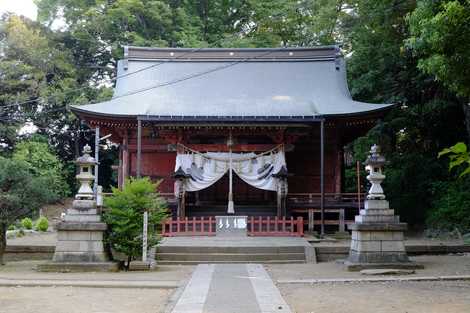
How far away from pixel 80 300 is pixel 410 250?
9402mm

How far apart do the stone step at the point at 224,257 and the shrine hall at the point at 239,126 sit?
3.57m

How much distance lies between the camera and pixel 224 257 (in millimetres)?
13047

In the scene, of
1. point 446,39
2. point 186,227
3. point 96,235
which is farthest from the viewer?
point 186,227

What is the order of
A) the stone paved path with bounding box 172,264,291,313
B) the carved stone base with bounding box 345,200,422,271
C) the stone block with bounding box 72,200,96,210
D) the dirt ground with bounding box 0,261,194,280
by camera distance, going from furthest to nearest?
1. the stone block with bounding box 72,200,96,210
2. the carved stone base with bounding box 345,200,422,271
3. the dirt ground with bounding box 0,261,194,280
4. the stone paved path with bounding box 172,264,291,313

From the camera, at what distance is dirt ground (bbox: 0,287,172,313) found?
22.5ft

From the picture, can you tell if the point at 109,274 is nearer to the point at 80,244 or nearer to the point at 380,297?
the point at 80,244

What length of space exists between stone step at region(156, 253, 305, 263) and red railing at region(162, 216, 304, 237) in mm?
2986

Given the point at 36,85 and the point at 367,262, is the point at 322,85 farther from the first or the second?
the point at 36,85

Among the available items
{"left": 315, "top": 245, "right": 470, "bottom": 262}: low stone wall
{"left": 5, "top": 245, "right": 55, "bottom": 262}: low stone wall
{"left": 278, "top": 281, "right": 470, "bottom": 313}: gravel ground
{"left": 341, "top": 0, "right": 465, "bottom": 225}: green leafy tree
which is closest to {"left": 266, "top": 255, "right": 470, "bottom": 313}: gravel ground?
{"left": 278, "top": 281, "right": 470, "bottom": 313}: gravel ground

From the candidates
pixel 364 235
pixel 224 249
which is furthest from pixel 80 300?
pixel 364 235

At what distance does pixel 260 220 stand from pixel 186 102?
20.3 ft

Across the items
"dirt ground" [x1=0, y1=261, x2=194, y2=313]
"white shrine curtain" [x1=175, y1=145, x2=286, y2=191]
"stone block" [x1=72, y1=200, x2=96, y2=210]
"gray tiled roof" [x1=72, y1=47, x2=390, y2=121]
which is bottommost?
"dirt ground" [x1=0, y1=261, x2=194, y2=313]

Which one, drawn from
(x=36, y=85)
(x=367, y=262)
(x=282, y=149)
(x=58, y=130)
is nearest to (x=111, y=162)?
(x=58, y=130)

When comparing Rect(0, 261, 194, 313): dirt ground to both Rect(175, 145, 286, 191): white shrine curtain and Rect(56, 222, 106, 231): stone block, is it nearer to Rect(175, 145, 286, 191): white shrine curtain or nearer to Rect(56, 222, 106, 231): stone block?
Rect(56, 222, 106, 231): stone block
